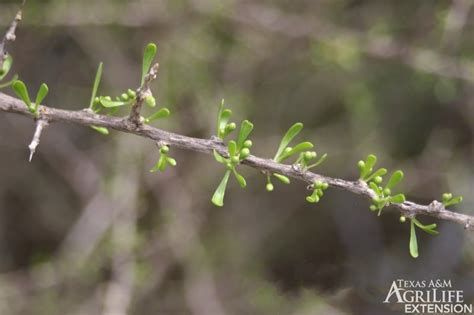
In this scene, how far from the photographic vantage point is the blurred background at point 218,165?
3227 mm

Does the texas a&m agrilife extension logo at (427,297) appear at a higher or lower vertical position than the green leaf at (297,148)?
higher

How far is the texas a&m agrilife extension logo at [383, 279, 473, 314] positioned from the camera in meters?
2.03

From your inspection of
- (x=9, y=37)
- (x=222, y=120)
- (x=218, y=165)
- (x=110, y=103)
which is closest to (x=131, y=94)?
(x=110, y=103)

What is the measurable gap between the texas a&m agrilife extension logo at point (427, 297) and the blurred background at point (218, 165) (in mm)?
324

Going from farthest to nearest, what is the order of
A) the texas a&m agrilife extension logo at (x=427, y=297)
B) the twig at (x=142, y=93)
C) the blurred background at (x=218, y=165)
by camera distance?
1. the blurred background at (x=218, y=165)
2. the texas a&m agrilife extension logo at (x=427, y=297)
3. the twig at (x=142, y=93)

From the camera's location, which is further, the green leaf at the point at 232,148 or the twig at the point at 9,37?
the twig at the point at 9,37

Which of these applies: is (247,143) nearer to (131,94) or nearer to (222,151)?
(222,151)

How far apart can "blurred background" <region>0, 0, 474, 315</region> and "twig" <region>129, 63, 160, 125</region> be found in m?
1.43

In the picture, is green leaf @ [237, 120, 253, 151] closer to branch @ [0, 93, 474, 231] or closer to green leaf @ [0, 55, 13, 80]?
branch @ [0, 93, 474, 231]

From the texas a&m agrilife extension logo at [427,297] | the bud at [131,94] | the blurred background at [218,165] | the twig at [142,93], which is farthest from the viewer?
the blurred background at [218,165]

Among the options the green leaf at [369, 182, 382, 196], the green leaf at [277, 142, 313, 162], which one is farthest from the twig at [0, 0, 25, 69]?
the green leaf at [369, 182, 382, 196]

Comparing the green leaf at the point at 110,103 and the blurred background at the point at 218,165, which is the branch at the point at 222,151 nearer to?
the green leaf at the point at 110,103

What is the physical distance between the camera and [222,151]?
137 cm

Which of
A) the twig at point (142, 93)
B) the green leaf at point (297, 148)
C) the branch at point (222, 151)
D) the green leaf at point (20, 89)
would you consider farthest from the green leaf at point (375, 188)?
the green leaf at point (20, 89)
